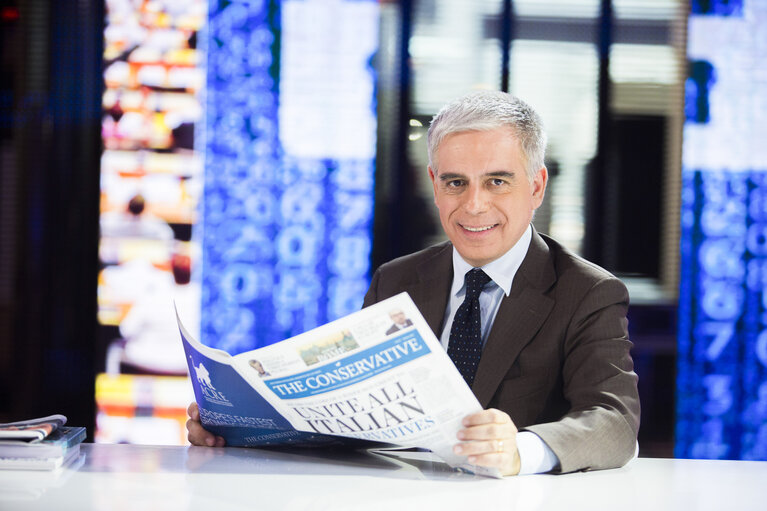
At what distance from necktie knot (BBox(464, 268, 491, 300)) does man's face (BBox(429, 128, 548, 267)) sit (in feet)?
0.10

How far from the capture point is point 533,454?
3.48ft

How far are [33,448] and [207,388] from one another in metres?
0.25

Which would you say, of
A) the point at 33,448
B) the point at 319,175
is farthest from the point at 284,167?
the point at 33,448

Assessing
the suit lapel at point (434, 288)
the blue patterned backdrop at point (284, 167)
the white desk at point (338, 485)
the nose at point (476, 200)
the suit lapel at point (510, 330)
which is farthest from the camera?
the blue patterned backdrop at point (284, 167)

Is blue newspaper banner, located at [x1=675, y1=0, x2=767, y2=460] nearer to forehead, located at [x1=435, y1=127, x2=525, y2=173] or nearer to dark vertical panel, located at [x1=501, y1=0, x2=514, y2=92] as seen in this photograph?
dark vertical panel, located at [x1=501, y1=0, x2=514, y2=92]

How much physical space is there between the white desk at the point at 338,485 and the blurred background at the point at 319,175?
2.24 metres

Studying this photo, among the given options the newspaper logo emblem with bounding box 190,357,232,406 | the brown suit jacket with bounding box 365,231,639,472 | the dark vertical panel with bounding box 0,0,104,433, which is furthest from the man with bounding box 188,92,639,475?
the dark vertical panel with bounding box 0,0,104,433

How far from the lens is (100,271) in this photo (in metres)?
3.40

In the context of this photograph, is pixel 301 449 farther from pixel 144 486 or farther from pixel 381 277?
pixel 381 277

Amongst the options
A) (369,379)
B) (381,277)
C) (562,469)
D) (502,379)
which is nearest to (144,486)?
(369,379)

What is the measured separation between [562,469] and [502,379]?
13.7 inches

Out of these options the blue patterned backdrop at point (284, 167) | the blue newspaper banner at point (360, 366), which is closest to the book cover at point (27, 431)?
the blue newspaper banner at point (360, 366)

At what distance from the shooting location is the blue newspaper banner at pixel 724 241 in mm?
3396

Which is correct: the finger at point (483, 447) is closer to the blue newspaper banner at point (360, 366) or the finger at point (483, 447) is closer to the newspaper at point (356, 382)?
the newspaper at point (356, 382)
